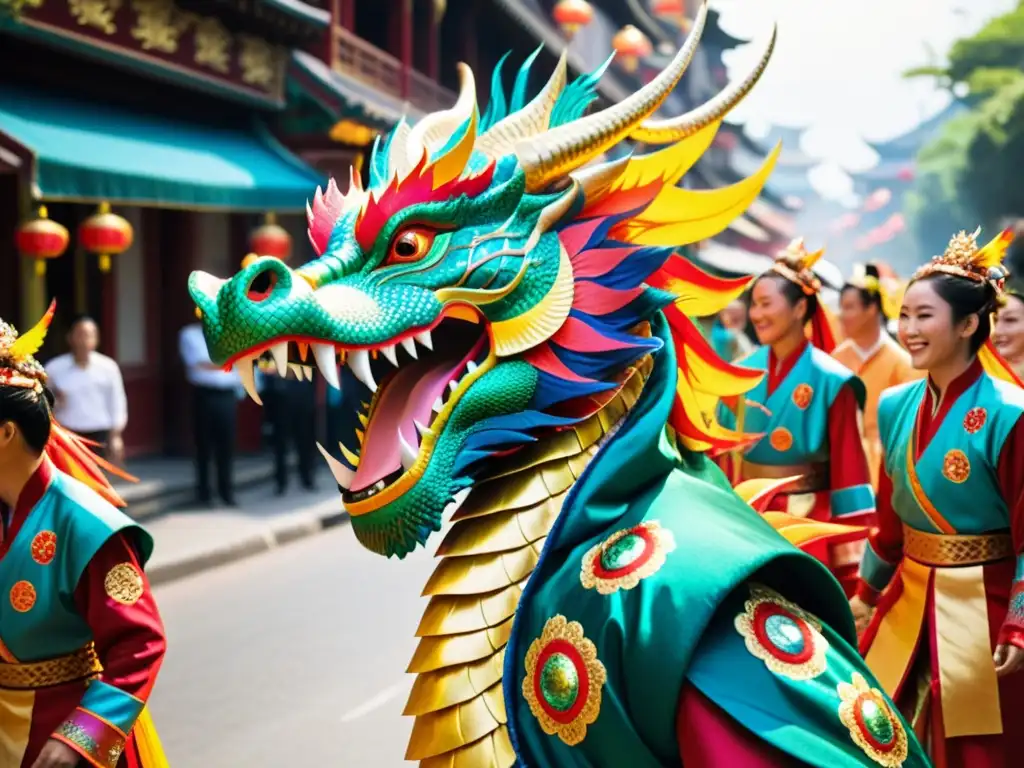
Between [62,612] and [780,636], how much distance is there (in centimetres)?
169

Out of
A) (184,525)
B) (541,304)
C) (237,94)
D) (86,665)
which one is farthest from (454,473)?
(237,94)

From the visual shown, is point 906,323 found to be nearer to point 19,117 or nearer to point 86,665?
point 86,665

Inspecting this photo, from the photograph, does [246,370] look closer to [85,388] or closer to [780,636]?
[780,636]

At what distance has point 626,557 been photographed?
1.80 metres

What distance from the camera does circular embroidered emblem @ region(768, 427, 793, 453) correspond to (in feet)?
17.1

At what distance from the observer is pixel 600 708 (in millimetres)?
1742

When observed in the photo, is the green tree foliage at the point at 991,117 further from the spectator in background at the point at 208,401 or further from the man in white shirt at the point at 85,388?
the man in white shirt at the point at 85,388

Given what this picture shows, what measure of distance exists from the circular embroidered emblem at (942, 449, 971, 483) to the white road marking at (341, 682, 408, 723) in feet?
11.2

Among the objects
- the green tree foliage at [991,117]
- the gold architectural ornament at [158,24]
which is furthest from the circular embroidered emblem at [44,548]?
the green tree foliage at [991,117]

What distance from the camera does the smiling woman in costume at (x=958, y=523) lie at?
11.4 ft

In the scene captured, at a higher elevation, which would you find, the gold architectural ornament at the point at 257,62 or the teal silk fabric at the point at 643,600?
the teal silk fabric at the point at 643,600

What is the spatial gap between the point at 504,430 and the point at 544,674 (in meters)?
0.34

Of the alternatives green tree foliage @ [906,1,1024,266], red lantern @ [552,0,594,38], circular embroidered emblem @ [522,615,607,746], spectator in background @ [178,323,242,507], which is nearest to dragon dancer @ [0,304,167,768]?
circular embroidered emblem @ [522,615,607,746]

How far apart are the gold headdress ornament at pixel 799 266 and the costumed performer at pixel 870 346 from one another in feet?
6.40
